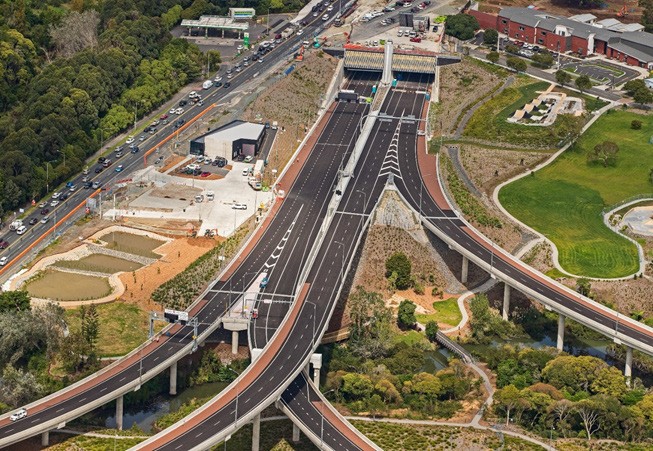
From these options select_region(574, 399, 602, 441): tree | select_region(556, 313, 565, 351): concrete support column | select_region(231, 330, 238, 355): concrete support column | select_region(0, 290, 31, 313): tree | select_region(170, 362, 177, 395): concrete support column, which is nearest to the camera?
select_region(574, 399, 602, 441): tree

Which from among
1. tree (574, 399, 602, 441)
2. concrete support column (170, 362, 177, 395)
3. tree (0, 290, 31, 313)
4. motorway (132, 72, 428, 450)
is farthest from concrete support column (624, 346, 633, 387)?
tree (0, 290, 31, 313)

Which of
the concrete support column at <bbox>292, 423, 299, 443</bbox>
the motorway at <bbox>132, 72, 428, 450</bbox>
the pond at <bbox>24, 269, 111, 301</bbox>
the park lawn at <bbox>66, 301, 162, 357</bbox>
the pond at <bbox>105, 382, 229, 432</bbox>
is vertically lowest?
the pond at <bbox>105, 382, 229, 432</bbox>

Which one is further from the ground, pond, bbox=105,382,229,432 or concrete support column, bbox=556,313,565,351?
concrete support column, bbox=556,313,565,351

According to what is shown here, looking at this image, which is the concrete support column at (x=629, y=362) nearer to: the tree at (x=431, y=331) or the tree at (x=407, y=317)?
the tree at (x=431, y=331)

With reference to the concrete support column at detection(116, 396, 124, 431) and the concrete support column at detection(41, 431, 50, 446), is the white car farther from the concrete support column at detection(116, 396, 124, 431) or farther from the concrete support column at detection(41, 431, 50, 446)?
the concrete support column at detection(116, 396, 124, 431)

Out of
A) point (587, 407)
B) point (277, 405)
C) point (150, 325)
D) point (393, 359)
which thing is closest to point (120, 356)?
point (150, 325)

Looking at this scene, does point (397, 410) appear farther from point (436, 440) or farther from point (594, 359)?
point (594, 359)

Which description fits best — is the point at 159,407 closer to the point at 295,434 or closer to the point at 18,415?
the point at 295,434
